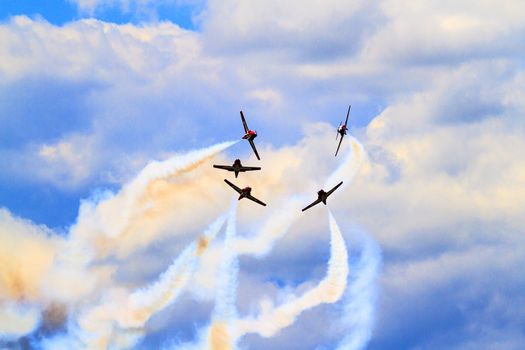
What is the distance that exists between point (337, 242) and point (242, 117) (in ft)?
68.0

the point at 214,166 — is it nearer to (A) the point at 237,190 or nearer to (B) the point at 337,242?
Result: (A) the point at 237,190

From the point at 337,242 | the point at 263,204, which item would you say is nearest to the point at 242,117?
the point at 263,204

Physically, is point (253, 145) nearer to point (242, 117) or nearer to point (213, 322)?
point (242, 117)

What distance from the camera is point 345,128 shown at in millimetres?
117938

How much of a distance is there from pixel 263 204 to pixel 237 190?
408cm

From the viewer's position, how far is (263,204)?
348 ft

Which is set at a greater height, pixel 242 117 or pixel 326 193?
pixel 242 117

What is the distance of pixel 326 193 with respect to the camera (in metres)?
110

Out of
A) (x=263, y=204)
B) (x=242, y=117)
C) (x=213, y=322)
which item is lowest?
(x=213, y=322)

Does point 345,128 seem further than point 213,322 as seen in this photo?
Yes

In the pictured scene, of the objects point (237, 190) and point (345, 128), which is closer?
point (237, 190)

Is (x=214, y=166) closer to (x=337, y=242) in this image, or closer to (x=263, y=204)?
(x=263, y=204)

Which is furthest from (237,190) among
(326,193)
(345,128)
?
(345,128)

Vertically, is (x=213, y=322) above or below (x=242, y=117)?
below
